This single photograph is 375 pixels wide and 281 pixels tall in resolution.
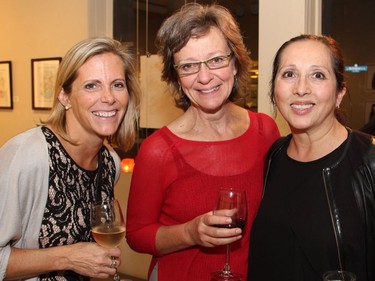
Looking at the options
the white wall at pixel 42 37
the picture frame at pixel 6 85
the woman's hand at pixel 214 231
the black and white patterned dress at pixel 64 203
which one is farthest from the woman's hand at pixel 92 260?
the picture frame at pixel 6 85

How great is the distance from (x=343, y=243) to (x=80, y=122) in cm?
120

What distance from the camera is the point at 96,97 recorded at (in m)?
2.01

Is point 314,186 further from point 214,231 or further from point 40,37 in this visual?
point 40,37

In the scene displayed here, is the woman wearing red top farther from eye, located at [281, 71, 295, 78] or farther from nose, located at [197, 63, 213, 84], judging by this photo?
eye, located at [281, 71, 295, 78]

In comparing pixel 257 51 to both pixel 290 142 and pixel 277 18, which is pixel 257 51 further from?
pixel 290 142

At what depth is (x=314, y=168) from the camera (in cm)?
183

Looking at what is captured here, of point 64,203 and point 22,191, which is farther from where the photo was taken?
point 64,203

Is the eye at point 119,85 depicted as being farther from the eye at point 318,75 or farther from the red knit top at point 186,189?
the eye at point 318,75

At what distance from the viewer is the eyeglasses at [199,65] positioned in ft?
6.63

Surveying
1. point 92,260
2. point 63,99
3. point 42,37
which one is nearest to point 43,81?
point 42,37

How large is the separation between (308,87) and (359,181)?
1.31 ft

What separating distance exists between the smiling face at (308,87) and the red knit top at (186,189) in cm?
34

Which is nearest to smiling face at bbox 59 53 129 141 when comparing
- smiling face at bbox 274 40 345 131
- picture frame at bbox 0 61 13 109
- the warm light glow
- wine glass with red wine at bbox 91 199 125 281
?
wine glass with red wine at bbox 91 199 125 281

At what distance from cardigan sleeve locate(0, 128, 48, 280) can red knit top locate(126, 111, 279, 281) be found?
16.0 inches
